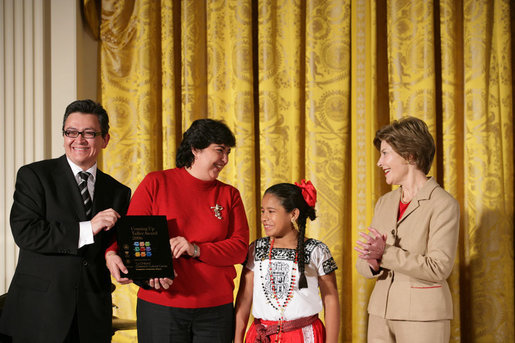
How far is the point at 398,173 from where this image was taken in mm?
2408

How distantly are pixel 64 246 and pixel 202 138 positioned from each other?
2.42 ft

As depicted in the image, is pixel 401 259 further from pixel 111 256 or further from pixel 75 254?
pixel 75 254

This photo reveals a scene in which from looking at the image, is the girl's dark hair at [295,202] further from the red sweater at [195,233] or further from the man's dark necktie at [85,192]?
the man's dark necktie at [85,192]

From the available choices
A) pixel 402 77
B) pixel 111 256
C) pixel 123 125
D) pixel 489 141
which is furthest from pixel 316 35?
pixel 111 256

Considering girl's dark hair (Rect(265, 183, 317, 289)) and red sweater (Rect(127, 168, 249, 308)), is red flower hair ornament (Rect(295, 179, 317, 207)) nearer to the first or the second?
girl's dark hair (Rect(265, 183, 317, 289))

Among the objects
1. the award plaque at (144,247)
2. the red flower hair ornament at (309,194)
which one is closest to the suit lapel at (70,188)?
the award plaque at (144,247)

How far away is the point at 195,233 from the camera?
2246mm

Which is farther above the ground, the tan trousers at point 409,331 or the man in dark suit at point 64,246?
the man in dark suit at point 64,246

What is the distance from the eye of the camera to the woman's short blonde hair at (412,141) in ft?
7.78

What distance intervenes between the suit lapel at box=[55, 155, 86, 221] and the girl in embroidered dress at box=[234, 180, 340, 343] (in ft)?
2.65

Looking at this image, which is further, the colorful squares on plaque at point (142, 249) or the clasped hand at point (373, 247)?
the clasped hand at point (373, 247)

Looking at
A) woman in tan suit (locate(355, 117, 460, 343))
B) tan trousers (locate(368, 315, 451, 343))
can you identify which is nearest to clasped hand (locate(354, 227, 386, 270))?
woman in tan suit (locate(355, 117, 460, 343))

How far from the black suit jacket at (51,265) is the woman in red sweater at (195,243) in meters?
0.15

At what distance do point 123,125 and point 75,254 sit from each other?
6.20 ft
